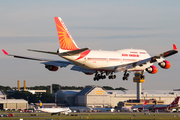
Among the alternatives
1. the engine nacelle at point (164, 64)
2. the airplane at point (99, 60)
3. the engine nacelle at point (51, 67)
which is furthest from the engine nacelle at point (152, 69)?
the engine nacelle at point (51, 67)

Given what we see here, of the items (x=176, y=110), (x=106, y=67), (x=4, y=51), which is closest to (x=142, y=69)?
(x=106, y=67)

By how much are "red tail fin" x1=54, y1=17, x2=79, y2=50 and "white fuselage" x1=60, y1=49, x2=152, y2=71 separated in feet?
6.60

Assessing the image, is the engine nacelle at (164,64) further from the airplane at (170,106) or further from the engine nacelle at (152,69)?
the airplane at (170,106)

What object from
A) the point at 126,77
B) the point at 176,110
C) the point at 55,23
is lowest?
the point at 176,110

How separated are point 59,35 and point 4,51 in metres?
10.2

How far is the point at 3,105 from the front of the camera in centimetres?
19962

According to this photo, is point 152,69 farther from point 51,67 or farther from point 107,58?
point 51,67

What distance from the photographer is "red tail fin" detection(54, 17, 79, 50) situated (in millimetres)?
59812

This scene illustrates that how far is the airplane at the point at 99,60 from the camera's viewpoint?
59.9 metres

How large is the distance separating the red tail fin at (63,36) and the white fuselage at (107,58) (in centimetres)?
201

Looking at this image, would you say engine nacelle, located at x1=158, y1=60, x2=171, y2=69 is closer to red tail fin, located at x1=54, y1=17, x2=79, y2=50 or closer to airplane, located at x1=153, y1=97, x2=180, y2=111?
red tail fin, located at x1=54, y1=17, x2=79, y2=50

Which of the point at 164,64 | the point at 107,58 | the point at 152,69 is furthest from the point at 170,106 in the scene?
the point at 107,58

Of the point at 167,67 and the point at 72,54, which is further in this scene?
the point at 167,67

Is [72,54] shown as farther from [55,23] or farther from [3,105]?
[3,105]
